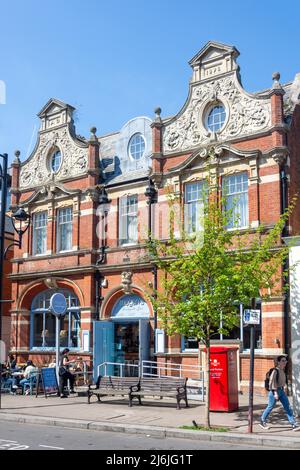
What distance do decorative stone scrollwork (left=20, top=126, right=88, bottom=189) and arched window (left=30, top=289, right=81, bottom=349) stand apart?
5.28 meters

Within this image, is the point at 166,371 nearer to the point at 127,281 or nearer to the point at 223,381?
the point at 127,281

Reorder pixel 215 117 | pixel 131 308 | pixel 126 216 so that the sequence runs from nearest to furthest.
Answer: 1. pixel 215 117
2. pixel 131 308
3. pixel 126 216

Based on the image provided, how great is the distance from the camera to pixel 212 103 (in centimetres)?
2208

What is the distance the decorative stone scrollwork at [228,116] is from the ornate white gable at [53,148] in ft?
15.9

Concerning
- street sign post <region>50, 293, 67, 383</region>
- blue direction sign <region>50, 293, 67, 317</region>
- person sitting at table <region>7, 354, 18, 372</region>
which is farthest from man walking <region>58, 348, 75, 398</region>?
person sitting at table <region>7, 354, 18, 372</region>

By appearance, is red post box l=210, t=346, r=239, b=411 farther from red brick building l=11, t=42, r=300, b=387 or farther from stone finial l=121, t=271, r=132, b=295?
stone finial l=121, t=271, r=132, b=295

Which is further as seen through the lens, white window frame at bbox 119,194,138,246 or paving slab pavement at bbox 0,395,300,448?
white window frame at bbox 119,194,138,246

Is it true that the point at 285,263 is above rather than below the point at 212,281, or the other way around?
above

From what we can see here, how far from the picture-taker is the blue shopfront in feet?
75.4

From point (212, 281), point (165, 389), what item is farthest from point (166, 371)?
point (212, 281)

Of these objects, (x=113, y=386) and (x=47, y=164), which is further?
(x=47, y=164)

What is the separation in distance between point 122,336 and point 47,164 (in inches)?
352

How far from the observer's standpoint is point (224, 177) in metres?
20.9
